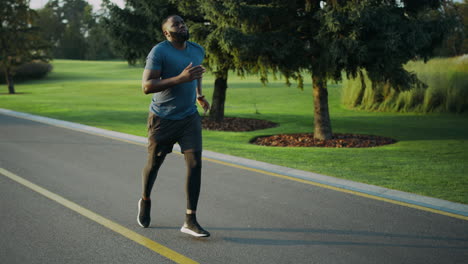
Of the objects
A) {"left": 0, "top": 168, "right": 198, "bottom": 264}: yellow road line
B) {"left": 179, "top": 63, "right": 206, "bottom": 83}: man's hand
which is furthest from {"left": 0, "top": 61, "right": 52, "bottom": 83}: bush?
{"left": 179, "top": 63, "right": 206, "bottom": 83}: man's hand

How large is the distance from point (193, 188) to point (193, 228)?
0.39 meters

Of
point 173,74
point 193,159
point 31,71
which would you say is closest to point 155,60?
point 173,74

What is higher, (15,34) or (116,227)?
(15,34)

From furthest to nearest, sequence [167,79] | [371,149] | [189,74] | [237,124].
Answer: [237,124] → [371,149] → [167,79] → [189,74]

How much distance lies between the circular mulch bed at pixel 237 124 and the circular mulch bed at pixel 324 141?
2.31 meters

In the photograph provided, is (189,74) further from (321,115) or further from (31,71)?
(31,71)

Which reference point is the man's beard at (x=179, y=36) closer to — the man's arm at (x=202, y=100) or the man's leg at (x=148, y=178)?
the man's arm at (x=202, y=100)

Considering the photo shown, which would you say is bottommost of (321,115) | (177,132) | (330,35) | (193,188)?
(193,188)

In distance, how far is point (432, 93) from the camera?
61.5 feet

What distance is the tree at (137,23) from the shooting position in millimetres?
14461

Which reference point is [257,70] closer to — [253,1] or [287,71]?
[287,71]

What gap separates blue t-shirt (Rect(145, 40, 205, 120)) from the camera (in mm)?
4750

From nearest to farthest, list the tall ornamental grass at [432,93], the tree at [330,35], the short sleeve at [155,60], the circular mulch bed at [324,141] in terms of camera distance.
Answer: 1. the short sleeve at [155,60]
2. the tree at [330,35]
3. the circular mulch bed at [324,141]
4. the tall ornamental grass at [432,93]

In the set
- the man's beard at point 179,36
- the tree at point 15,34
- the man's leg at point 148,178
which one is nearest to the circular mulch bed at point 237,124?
the man's leg at point 148,178
